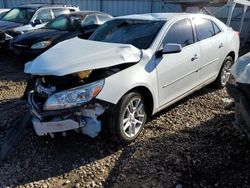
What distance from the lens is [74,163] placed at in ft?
12.3

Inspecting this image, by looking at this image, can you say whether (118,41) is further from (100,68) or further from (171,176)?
(171,176)

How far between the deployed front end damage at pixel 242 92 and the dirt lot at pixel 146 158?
0.48m

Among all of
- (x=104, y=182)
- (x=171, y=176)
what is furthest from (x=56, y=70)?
(x=171, y=176)

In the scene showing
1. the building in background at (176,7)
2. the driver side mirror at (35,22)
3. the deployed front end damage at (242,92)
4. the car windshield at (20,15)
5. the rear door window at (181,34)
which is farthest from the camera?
the building in background at (176,7)

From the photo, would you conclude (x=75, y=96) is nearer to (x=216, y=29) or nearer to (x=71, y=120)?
(x=71, y=120)

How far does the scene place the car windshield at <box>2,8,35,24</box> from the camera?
32.1 ft

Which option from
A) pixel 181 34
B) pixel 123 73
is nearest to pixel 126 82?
pixel 123 73

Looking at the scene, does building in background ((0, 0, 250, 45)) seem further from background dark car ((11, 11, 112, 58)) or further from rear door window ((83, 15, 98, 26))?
background dark car ((11, 11, 112, 58))

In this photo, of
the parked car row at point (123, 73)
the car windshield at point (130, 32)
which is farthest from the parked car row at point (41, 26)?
the parked car row at point (123, 73)

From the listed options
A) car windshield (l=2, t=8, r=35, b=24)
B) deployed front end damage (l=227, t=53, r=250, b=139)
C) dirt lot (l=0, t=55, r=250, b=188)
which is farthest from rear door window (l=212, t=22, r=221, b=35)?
car windshield (l=2, t=8, r=35, b=24)

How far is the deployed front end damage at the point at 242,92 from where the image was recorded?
11.1 ft

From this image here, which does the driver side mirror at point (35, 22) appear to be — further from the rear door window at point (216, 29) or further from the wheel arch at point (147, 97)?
the wheel arch at point (147, 97)

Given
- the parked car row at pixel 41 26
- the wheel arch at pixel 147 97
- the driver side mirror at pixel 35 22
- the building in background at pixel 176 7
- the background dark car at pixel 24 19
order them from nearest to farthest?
the wheel arch at pixel 147 97 → the parked car row at pixel 41 26 → the background dark car at pixel 24 19 → the driver side mirror at pixel 35 22 → the building in background at pixel 176 7

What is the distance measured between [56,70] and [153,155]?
1562mm
